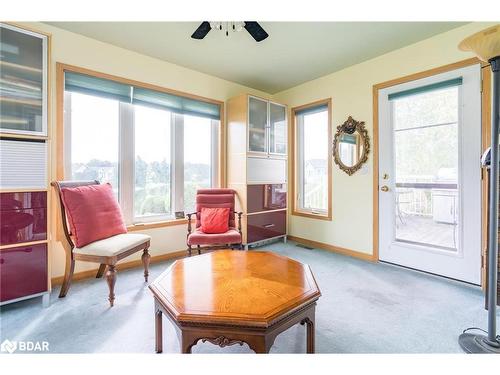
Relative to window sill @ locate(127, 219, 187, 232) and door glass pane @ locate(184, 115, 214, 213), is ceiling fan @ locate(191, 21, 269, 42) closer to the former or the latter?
door glass pane @ locate(184, 115, 214, 213)

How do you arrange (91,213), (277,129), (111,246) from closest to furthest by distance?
(111,246), (91,213), (277,129)

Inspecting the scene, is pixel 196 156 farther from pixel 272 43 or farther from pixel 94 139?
pixel 272 43

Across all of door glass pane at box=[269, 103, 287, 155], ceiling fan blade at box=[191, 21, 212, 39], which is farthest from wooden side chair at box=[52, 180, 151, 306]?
door glass pane at box=[269, 103, 287, 155]

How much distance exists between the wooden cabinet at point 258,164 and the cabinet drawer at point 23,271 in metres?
2.23

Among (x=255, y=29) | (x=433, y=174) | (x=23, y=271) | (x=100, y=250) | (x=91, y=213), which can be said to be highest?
(x=255, y=29)

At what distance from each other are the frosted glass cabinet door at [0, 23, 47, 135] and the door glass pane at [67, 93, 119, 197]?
67 cm

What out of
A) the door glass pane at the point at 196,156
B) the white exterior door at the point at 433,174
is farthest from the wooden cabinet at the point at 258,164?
the white exterior door at the point at 433,174

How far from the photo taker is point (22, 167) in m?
1.93

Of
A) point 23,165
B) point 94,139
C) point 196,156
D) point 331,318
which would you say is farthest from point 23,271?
point 331,318

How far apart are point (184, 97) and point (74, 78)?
49.3 inches

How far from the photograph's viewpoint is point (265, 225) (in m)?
3.81

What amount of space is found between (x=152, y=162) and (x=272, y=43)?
2.04 meters

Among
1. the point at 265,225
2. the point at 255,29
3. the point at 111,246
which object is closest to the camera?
the point at 255,29
